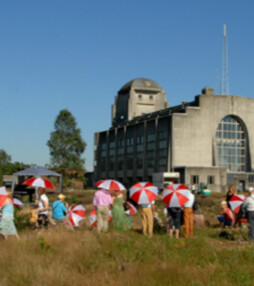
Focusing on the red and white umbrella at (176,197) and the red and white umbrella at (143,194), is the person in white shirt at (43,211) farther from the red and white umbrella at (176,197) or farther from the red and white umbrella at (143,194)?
the red and white umbrella at (176,197)

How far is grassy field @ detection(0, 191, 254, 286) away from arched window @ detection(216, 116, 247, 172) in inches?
3034

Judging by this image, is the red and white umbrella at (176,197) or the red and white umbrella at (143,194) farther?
the red and white umbrella at (143,194)

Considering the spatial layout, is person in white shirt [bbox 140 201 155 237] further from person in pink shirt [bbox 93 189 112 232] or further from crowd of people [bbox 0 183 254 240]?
person in pink shirt [bbox 93 189 112 232]

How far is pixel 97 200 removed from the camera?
→ 17.0m

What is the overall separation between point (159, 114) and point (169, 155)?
13658 mm

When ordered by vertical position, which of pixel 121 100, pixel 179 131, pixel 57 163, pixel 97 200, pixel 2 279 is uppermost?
pixel 121 100

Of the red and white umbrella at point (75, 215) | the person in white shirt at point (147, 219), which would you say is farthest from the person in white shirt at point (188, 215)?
the red and white umbrella at point (75, 215)

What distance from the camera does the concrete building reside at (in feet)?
→ 283

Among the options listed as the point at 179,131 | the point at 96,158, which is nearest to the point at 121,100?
the point at 96,158

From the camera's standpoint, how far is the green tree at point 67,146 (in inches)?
3361

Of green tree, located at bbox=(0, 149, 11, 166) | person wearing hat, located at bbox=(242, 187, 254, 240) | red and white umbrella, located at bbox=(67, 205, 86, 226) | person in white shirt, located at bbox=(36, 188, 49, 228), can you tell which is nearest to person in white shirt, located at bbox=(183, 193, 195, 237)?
person wearing hat, located at bbox=(242, 187, 254, 240)

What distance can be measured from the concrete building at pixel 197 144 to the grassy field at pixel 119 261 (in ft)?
224

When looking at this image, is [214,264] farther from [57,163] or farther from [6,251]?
[57,163]

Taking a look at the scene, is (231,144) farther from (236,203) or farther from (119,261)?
(119,261)
